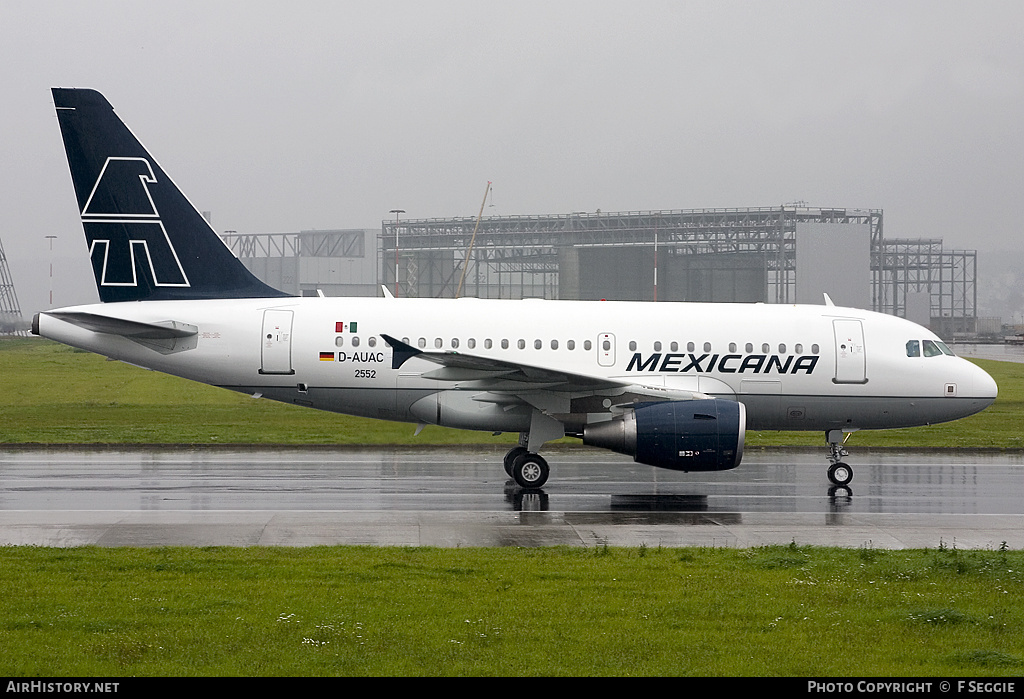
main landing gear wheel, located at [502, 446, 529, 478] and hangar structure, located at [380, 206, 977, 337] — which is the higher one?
hangar structure, located at [380, 206, 977, 337]

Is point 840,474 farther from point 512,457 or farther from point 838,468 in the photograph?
point 512,457

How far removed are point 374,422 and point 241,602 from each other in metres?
18.0

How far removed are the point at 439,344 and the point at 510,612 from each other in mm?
10243

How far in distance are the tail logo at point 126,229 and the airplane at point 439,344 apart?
3 cm

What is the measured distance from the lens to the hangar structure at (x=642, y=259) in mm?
82250

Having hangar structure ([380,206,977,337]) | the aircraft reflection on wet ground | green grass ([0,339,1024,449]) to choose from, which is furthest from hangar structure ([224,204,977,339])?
the aircraft reflection on wet ground

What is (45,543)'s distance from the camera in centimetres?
1305

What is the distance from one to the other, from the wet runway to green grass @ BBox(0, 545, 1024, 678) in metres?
1.64

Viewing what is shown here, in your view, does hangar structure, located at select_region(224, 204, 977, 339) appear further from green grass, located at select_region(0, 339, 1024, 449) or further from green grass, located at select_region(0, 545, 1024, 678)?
green grass, located at select_region(0, 545, 1024, 678)

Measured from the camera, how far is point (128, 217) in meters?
19.6

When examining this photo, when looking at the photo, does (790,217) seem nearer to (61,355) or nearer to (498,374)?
(61,355)

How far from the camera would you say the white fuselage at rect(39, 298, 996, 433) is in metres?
19.2

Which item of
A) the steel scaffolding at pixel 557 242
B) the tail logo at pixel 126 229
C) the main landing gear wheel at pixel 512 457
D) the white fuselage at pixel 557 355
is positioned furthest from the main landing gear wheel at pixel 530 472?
the steel scaffolding at pixel 557 242
